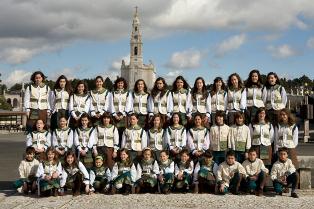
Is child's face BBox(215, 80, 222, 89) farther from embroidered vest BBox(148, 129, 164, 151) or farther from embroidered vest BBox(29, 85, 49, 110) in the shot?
embroidered vest BBox(29, 85, 49, 110)

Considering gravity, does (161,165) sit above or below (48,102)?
Answer: below

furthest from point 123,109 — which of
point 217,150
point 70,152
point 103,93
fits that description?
point 217,150

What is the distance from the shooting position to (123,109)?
1179 centimetres

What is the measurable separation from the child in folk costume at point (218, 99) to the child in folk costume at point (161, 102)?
1.06 m

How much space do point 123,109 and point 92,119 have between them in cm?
81

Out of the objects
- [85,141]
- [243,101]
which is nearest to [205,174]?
[243,101]

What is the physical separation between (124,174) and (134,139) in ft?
3.18

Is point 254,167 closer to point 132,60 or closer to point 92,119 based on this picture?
point 92,119

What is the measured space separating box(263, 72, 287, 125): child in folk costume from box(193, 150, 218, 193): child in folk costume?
191cm

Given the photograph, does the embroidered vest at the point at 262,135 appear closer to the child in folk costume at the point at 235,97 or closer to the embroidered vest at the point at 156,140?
the child in folk costume at the point at 235,97

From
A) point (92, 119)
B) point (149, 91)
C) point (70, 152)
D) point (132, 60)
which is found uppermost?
point (132, 60)

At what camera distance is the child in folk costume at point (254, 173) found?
10453mm

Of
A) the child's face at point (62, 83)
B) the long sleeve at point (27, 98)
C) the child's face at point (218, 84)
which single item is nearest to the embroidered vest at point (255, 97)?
the child's face at point (218, 84)

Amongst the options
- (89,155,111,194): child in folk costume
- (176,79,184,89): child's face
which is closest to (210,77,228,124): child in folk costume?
(176,79,184,89): child's face
